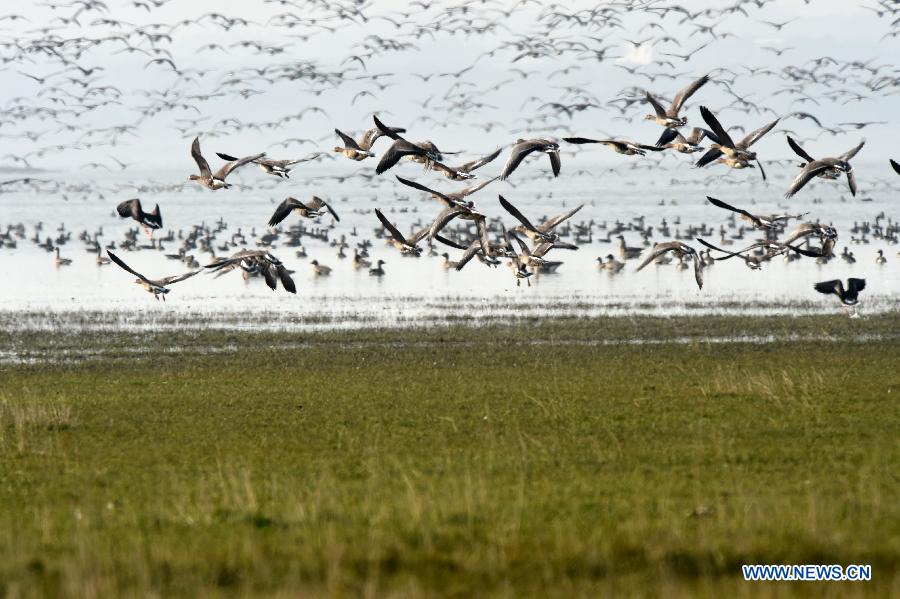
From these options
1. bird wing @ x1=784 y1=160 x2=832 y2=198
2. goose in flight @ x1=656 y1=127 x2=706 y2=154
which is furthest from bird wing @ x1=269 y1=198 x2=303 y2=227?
bird wing @ x1=784 y1=160 x2=832 y2=198

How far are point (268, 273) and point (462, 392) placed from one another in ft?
13.9

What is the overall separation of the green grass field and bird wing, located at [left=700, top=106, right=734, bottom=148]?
4.13m

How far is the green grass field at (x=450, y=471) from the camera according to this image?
32.8 ft

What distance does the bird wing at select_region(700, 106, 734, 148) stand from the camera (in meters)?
22.4

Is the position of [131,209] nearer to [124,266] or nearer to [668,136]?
[124,266]

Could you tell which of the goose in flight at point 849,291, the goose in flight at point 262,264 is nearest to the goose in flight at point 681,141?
the goose in flight at point 262,264

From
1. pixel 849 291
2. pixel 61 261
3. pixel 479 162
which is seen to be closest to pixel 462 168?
pixel 479 162

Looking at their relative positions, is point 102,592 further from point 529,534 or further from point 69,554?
point 529,534

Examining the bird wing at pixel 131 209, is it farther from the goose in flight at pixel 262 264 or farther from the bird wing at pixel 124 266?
the goose in flight at pixel 262 264

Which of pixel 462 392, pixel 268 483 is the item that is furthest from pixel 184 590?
pixel 462 392

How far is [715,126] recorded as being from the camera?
74.8 ft

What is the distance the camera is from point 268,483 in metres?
14.5

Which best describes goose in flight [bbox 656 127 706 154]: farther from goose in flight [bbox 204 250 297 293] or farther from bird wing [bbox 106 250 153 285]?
bird wing [bbox 106 250 153 285]

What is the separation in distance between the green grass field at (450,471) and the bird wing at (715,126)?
4.13 meters
